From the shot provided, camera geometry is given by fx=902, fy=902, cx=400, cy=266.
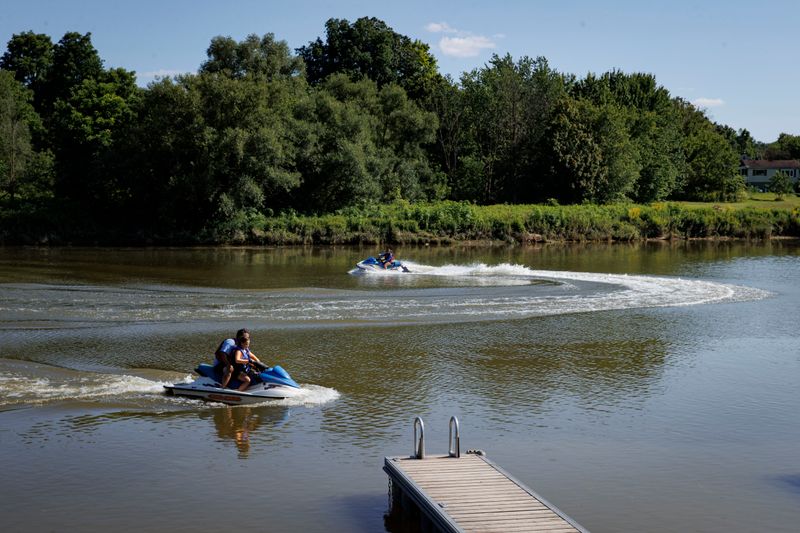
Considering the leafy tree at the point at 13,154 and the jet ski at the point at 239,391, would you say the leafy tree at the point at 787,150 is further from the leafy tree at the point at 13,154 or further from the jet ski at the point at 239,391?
the jet ski at the point at 239,391

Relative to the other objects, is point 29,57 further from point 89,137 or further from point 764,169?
point 764,169

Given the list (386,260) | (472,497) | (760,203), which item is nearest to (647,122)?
(760,203)

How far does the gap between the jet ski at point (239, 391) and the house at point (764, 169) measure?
480ft

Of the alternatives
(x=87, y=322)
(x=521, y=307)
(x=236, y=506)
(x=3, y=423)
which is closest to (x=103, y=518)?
(x=236, y=506)

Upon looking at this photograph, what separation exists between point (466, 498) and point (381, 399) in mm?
8494

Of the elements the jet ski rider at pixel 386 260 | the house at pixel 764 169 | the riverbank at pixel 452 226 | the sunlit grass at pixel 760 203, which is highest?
the house at pixel 764 169

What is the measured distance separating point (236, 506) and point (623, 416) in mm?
9792

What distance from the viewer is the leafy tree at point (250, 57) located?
75.8 meters

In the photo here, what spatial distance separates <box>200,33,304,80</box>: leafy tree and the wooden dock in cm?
6251

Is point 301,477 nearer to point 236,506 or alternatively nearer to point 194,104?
point 236,506

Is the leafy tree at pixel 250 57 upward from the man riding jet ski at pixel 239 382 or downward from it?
upward

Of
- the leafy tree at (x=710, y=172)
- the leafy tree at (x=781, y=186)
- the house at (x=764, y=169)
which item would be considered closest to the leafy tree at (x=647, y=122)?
the leafy tree at (x=710, y=172)

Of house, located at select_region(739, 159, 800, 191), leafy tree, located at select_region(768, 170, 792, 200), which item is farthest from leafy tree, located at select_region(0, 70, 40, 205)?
house, located at select_region(739, 159, 800, 191)

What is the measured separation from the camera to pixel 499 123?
91938mm
